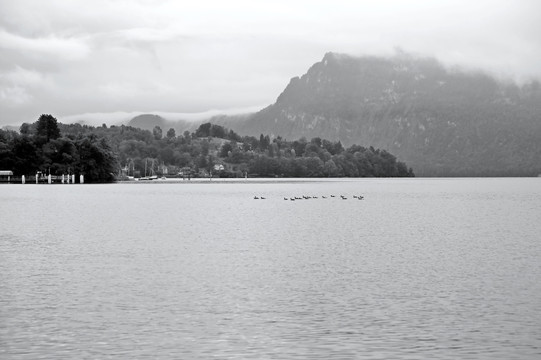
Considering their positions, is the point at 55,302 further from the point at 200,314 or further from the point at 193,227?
the point at 193,227

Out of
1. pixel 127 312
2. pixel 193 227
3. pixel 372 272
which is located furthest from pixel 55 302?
pixel 193 227

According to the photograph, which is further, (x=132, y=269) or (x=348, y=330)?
(x=132, y=269)

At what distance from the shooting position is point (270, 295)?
1442 inches

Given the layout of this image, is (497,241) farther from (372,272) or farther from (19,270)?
(19,270)

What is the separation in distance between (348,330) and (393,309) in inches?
178

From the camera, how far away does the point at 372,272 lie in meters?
44.6

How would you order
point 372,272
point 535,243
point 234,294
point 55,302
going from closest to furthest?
point 55,302
point 234,294
point 372,272
point 535,243

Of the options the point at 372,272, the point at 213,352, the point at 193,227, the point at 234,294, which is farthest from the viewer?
the point at 193,227

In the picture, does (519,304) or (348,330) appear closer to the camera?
(348,330)

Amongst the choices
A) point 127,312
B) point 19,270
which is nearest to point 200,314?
point 127,312

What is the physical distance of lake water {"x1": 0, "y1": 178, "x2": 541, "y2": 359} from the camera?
1056 inches

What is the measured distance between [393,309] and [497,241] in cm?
3392

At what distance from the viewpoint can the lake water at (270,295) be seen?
→ 88.0 feet

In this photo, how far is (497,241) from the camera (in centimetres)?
6425
